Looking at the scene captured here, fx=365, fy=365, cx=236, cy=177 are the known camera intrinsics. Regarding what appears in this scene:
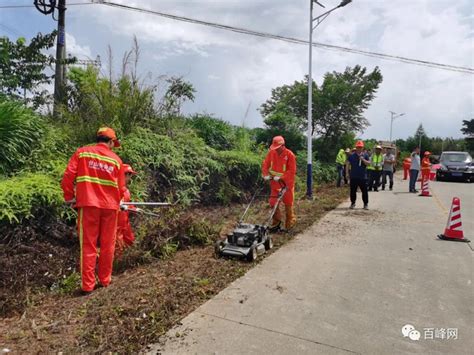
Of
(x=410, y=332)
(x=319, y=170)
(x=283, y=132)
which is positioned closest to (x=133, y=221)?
(x=410, y=332)

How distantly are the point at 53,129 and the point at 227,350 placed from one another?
210 inches

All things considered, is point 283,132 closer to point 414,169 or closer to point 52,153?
point 414,169

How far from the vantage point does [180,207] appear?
24.6ft

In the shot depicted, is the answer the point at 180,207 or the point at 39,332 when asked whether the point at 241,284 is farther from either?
the point at 180,207

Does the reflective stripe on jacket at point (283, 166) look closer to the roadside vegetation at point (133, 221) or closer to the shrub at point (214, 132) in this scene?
the roadside vegetation at point (133, 221)

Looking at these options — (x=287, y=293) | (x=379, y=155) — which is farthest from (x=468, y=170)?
(x=287, y=293)

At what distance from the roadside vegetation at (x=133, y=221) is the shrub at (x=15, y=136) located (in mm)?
16

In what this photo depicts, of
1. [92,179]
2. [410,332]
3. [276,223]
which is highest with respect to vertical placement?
[92,179]

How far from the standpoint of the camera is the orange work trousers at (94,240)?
4.15 m

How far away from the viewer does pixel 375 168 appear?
1363cm

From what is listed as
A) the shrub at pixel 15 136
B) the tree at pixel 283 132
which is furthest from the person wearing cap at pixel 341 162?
the shrub at pixel 15 136

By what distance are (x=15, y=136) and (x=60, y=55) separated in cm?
450

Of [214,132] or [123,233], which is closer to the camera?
[123,233]

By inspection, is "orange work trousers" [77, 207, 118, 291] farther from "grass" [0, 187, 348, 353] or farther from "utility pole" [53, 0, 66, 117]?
"utility pole" [53, 0, 66, 117]
